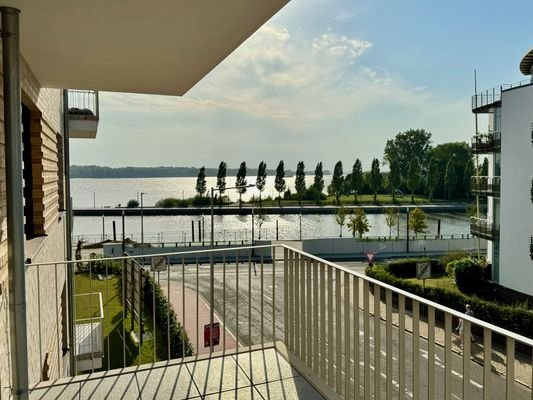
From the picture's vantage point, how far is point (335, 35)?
27.2m

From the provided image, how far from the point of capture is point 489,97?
17.9 m

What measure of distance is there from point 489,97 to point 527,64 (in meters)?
1.95

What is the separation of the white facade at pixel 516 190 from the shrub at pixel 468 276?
0.80 m

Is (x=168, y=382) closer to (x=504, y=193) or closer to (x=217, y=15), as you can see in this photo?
(x=217, y=15)

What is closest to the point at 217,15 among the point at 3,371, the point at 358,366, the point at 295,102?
the point at 358,366

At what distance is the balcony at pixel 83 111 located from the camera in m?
7.97

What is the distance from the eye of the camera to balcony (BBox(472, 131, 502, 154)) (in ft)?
56.9

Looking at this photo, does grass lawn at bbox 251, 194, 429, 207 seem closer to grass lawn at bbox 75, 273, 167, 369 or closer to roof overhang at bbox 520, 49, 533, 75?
roof overhang at bbox 520, 49, 533, 75

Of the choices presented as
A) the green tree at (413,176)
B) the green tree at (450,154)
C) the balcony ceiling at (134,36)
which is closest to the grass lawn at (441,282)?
the balcony ceiling at (134,36)

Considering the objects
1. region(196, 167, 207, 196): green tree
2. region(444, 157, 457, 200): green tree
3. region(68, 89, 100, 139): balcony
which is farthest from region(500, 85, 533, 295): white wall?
region(196, 167, 207, 196): green tree

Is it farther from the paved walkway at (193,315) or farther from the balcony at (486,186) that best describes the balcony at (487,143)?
the paved walkway at (193,315)

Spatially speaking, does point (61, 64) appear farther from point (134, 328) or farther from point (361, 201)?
point (361, 201)

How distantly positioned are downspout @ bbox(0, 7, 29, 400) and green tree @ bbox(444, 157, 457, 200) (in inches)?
2612

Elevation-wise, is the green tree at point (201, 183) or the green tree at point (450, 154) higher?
the green tree at point (450, 154)
